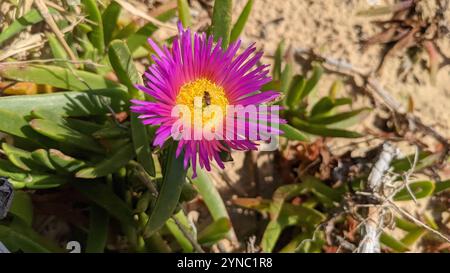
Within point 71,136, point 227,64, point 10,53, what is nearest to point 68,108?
point 71,136

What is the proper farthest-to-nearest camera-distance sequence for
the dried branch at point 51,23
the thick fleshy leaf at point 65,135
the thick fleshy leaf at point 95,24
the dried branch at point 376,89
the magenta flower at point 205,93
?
the dried branch at point 376,89, the thick fleshy leaf at point 95,24, the dried branch at point 51,23, the thick fleshy leaf at point 65,135, the magenta flower at point 205,93

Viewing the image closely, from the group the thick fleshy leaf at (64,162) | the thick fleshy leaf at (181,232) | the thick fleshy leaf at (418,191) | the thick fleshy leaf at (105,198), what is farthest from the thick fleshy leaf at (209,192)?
the thick fleshy leaf at (418,191)

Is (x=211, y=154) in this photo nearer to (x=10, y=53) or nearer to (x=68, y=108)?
(x=68, y=108)

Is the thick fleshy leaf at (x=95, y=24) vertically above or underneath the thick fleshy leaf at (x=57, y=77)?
above

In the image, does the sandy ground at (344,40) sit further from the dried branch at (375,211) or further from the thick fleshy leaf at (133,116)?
the thick fleshy leaf at (133,116)

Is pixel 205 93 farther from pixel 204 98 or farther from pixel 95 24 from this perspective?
pixel 95 24

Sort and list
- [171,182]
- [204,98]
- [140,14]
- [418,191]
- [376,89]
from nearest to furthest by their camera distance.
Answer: [171,182] < [204,98] < [140,14] < [418,191] < [376,89]

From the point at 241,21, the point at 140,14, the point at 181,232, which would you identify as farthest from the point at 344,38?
the point at 181,232
